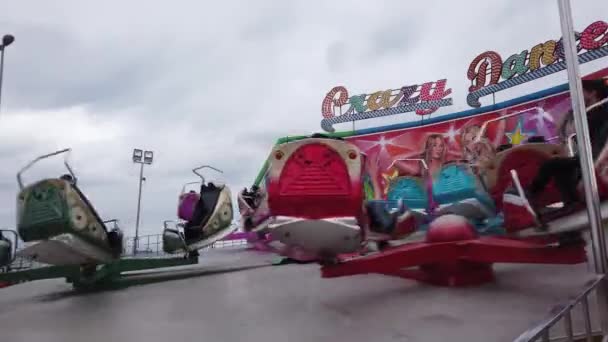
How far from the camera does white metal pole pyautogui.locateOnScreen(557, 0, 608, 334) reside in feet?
7.11

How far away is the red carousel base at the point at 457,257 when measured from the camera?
137 inches

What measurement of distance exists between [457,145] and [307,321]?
16.3m

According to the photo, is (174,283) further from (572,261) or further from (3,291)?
(572,261)

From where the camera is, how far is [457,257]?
3.81m

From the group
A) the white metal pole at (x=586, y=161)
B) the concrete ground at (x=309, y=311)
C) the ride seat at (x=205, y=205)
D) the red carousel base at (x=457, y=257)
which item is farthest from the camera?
the ride seat at (x=205, y=205)

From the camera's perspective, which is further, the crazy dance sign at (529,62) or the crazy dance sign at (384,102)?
the crazy dance sign at (384,102)

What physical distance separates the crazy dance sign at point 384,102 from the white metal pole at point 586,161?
62.3ft

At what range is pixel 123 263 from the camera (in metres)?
5.90

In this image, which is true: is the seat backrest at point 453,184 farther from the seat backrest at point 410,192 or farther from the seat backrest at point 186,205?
the seat backrest at point 186,205

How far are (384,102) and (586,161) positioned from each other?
2083 centimetres

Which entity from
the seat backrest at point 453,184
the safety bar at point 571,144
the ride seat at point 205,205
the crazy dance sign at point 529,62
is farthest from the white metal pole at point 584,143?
the crazy dance sign at point 529,62

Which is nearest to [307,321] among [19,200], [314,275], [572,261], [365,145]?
[572,261]

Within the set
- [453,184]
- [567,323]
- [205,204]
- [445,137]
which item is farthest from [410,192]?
[567,323]

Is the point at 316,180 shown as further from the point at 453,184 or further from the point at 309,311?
the point at 453,184
